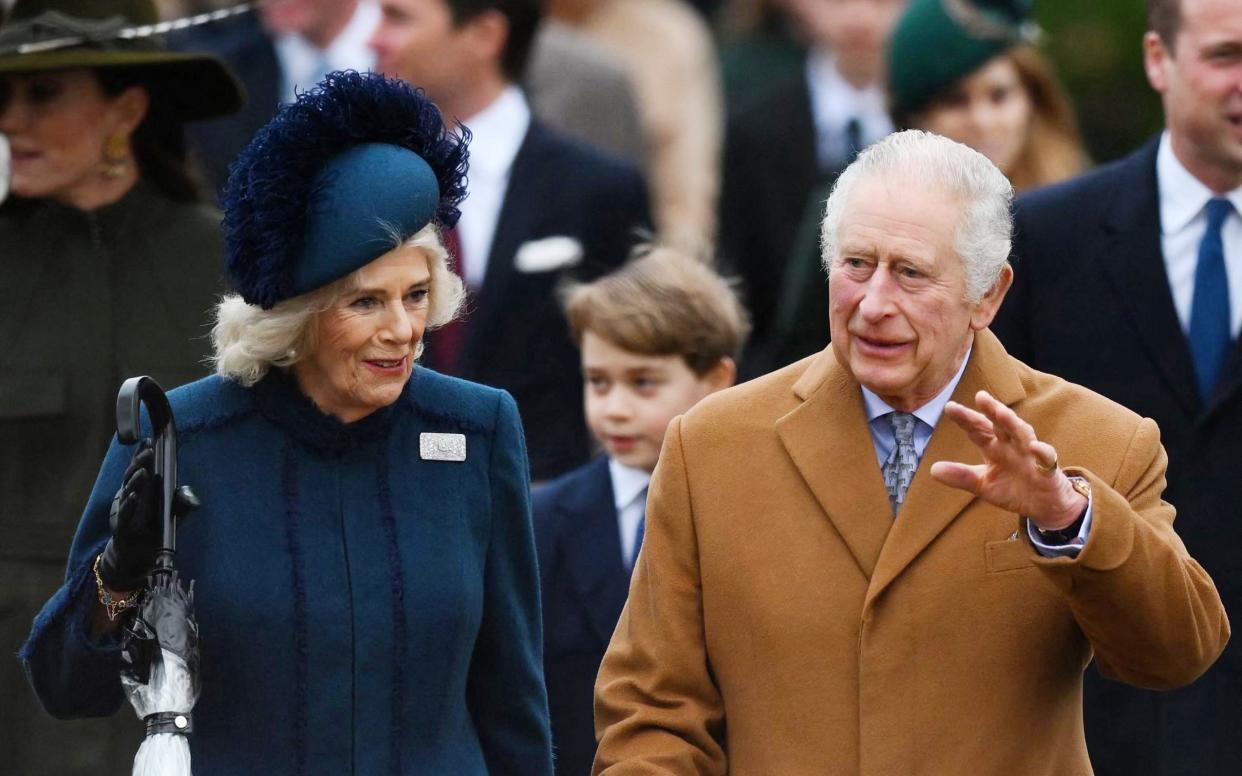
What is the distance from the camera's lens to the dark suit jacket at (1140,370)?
6.11 metres

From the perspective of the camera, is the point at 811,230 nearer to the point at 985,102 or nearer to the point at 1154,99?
the point at 985,102

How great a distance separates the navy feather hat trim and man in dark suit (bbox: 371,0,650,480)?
2570mm

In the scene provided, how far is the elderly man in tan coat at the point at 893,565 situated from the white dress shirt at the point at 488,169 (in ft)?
9.85

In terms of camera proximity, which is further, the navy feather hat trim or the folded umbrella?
the navy feather hat trim

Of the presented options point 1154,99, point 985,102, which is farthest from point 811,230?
point 1154,99

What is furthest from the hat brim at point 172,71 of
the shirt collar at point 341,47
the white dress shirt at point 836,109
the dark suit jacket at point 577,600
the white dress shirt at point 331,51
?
the white dress shirt at point 836,109

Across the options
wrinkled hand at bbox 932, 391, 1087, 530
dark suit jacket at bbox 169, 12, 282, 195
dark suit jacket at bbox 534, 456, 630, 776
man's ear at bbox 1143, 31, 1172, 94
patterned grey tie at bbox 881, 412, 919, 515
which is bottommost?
dark suit jacket at bbox 534, 456, 630, 776

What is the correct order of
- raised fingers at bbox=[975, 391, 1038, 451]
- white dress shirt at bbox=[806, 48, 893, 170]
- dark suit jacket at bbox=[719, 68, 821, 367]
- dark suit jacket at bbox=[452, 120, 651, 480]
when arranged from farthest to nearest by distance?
white dress shirt at bbox=[806, 48, 893, 170], dark suit jacket at bbox=[719, 68, 821, 367], dark suit jacket at bbox=[452, 120, 651, 480], raised fingers at bbox=[975, 391, 1038, 451]

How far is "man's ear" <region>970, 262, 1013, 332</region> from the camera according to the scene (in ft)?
15.4

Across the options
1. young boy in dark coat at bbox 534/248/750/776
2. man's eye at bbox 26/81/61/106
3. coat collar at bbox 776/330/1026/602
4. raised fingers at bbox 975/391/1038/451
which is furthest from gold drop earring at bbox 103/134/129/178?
raised fingers at bbox 975/391/1038/451

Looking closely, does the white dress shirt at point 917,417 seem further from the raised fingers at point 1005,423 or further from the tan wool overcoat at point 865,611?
the raised fingers at point 1005,423

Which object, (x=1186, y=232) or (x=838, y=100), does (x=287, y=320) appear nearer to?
(x=1186, y=232)

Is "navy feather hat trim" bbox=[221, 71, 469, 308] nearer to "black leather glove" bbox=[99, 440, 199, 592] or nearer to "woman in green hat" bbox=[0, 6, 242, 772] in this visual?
"black leather glove" bbox=[99, 440, 199, 592]

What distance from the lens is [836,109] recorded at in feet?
31.1
